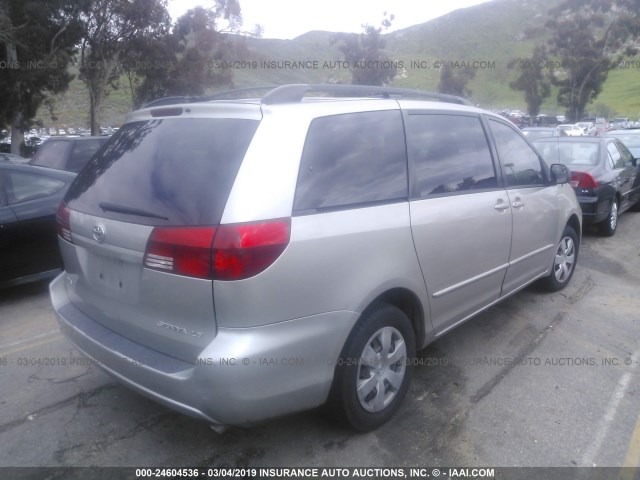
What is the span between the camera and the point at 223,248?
7.47ft

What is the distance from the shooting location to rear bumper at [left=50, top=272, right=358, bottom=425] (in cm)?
232

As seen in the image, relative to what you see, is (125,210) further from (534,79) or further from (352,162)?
(534,79)

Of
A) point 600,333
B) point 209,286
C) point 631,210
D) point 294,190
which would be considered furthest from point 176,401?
point 631,210

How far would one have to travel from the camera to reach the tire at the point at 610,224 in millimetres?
7918

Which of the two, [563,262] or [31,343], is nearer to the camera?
[31,343]

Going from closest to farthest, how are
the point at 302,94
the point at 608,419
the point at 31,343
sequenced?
the point at 302,94, the point at 608,419, the point at 31,343

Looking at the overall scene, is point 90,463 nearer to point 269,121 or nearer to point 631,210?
point 269,121

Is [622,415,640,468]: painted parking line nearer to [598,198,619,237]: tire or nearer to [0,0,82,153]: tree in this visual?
[598,198,619,237]: tire

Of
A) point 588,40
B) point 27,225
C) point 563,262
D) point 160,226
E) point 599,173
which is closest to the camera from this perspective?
point 160,226

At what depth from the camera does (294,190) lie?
8.16 ft

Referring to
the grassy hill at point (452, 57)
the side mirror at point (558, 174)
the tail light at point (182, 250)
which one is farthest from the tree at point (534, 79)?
the tail light at point (182, 250)

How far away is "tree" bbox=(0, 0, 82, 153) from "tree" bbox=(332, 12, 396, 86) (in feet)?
75.7

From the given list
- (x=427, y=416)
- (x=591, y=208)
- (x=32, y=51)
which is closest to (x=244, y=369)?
(x=427, y=416)

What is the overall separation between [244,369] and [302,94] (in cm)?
145
